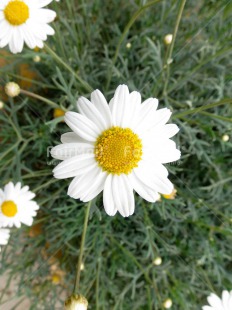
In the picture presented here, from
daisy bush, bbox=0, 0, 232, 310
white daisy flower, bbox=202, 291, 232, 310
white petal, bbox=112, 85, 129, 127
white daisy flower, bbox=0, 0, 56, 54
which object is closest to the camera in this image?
white petal, bbox=112, 85, 129, 127

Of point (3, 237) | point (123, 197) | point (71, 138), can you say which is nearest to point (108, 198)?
point (123, 197)

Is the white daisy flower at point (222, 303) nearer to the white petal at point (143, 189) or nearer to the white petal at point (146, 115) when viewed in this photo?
the white petal at point (143, 189)

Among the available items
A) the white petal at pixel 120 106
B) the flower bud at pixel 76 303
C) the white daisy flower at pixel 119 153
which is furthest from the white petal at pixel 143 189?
the flower bud at pixel 76 303

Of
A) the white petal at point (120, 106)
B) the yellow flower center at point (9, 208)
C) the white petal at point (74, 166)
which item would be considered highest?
the white petal at point (120, 106)

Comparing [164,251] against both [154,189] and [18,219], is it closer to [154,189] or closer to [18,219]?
[18,219]

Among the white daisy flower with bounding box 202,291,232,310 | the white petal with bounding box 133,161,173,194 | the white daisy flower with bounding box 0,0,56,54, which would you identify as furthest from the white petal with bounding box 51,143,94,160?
the white daisy flower with bounding box 202,291,232,310

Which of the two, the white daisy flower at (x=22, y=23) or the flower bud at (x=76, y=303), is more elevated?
the white daisy flower at (x=22, y=23)

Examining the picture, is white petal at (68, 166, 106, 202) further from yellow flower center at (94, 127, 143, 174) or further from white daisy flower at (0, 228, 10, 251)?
white daisy flower at (0, 228, 10, 251)
